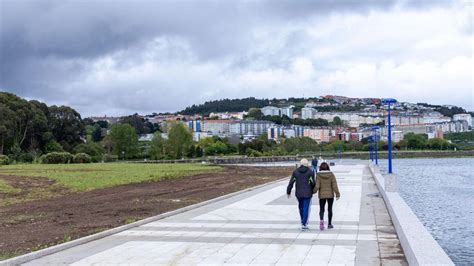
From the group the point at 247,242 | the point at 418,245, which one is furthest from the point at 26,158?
the point at 418,245

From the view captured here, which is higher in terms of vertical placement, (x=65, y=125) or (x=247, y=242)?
(x=65, y=125)

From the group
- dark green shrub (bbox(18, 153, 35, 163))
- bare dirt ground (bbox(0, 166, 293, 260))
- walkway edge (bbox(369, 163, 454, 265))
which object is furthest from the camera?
dark green shrub (bbox(18, 153, 35, 163))

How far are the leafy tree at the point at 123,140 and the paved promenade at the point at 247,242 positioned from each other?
92.8m

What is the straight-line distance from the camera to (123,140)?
10800 cm

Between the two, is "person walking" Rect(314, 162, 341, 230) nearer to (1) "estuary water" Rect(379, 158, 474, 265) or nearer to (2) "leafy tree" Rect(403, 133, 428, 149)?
(1) "estuary water" Rect(379, 158, 474, 265)

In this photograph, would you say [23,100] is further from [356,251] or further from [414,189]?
[356,251]

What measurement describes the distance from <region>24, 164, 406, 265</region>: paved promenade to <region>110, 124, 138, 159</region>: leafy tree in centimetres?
9280

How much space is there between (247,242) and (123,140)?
99.7 meters

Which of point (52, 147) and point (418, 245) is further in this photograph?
point (52, 147)

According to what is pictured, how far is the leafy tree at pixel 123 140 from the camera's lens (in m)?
107

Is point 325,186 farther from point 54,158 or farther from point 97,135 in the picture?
point 97,135

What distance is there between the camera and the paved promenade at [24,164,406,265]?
9211 mm

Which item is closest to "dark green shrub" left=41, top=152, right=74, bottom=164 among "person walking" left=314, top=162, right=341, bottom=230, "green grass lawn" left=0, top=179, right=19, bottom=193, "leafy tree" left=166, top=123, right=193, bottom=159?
"green grass lawn" left=0, top=179, right=19, bottom=193

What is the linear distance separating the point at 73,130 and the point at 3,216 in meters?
81.7
